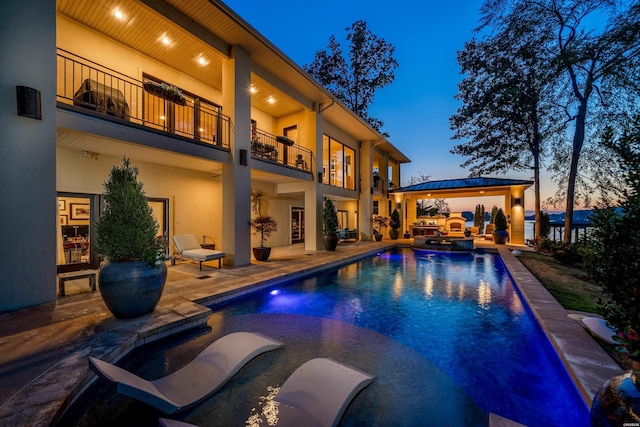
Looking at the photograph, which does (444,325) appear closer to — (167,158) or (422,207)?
(167,158)

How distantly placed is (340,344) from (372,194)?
40.7 ft

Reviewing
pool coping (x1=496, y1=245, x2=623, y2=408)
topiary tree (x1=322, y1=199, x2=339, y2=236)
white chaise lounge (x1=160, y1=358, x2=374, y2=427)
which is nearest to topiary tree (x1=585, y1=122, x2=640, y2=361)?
Answer: pool coping (x1=496, y1=245, x2=623, y2=408)

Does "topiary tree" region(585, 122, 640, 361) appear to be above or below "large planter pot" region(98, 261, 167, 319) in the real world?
above

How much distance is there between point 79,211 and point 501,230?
1764 centimetres

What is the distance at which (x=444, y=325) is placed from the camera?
4.26 meters

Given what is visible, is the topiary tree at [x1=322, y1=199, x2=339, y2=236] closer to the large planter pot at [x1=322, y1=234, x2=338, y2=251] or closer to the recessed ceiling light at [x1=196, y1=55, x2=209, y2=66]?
the large planter pot at [x1=322, y1=234, x2=338, y2=251]

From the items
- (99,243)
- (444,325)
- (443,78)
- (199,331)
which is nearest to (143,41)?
(99,243)

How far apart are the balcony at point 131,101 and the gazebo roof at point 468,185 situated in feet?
40.6

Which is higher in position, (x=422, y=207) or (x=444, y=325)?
(x=422, y=207)

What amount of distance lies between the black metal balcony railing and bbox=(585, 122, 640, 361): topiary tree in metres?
8.20

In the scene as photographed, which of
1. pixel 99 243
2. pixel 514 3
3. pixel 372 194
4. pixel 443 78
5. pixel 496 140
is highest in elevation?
pixel 443 78

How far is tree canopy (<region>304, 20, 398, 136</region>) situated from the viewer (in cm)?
Answer: 1989

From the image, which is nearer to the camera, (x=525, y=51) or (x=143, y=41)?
(x=143, y=41)

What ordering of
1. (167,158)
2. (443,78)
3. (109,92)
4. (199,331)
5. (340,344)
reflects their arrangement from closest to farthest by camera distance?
(340,344) → (199,331) → (109,92) → (167,158) → (443,78)
